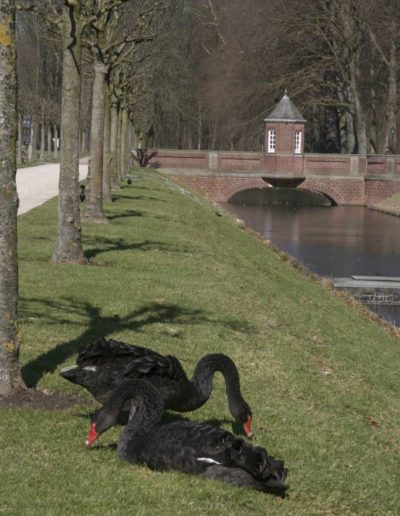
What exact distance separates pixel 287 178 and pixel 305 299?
46.0 metres

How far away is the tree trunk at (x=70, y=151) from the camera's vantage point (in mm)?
15656

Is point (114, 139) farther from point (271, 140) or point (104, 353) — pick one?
point (271, 140)

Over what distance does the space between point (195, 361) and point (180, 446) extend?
12.7ft

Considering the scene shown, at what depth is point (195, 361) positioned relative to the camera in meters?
9.93

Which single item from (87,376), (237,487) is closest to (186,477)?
(237,487)

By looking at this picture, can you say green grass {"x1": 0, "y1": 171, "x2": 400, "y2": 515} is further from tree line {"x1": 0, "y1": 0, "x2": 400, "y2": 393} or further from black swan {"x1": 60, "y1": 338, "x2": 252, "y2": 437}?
tree line {"x1": 0, "y1": 0, "x2": 400, "y2": 393}

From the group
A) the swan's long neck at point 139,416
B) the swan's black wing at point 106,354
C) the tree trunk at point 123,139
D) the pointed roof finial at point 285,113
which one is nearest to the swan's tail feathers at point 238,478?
the swan's long neck at point 139,416

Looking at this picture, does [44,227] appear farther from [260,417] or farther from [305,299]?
[260,417]

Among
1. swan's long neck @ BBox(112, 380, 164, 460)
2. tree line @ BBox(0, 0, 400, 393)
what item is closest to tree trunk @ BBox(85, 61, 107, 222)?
swan's long neck @ BBox(112, 380, 164, 460)

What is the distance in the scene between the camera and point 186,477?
613 cm

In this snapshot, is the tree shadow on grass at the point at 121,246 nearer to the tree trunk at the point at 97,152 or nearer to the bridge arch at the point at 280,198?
the tree trunk at the point at 97,152

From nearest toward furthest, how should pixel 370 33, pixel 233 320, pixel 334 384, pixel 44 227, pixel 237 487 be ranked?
pixel 237 487, pixel 334 384, pixel 233 320, pixel 44 227, pixel 370 33

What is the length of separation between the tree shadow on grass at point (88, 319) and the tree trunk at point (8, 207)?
3.03 feet

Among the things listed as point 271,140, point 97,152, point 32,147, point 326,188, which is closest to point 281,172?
point 271,140
